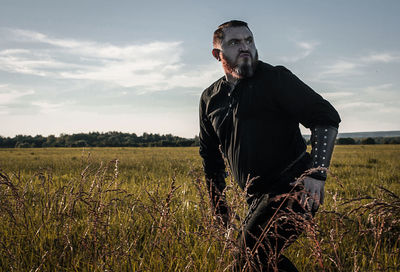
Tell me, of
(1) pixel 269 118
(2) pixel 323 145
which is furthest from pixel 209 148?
(2) pixel 323 145

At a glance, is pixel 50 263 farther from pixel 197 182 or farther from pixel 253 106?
pixel 253 106

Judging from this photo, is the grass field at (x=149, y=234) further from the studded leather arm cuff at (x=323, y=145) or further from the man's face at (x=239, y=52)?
the man's face at (x=239, y=52)

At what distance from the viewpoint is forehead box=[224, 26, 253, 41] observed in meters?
2.92

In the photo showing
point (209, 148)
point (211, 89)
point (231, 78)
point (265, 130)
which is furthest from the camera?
point (209, 148)

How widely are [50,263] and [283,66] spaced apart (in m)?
2.79

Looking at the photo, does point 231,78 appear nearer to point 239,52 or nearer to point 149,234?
point 239,52

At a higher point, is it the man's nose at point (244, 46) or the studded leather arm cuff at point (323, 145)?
the man's nose at point (244, 46)

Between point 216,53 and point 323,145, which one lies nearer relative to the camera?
point 323,145

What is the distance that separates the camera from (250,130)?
2707 mm

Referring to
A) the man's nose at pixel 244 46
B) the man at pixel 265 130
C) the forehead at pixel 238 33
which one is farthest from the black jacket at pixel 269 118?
the forehead at pixel 238 33

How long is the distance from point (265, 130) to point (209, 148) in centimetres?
96

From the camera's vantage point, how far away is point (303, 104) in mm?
2537

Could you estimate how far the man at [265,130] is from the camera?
244 centimetres

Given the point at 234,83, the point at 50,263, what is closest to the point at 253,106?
the point at 234,83
